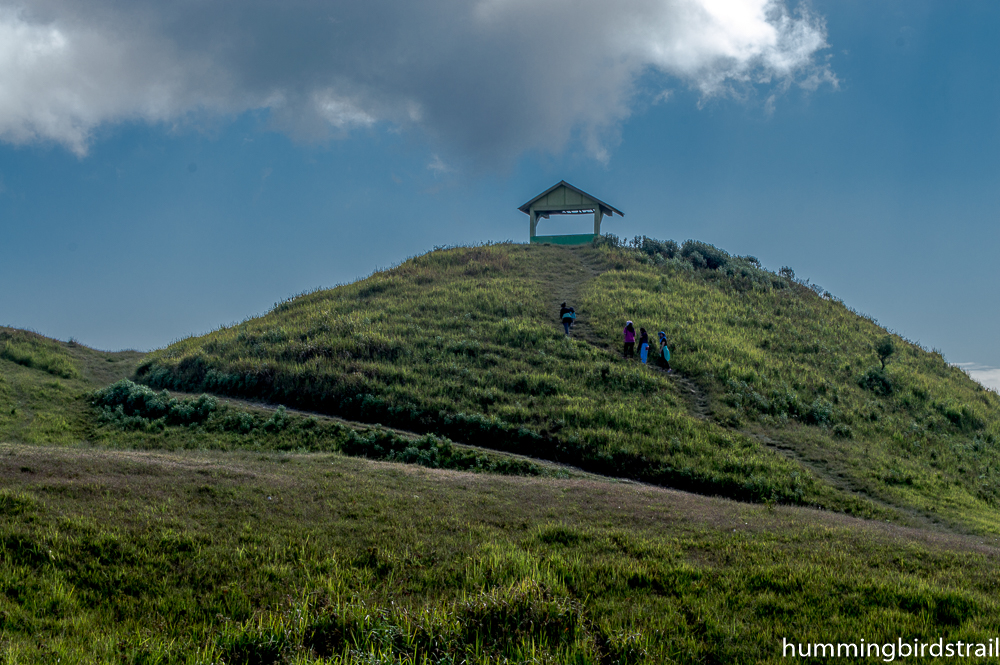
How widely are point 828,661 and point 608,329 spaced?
77.6 ft

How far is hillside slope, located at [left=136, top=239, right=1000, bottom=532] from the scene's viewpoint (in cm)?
1808

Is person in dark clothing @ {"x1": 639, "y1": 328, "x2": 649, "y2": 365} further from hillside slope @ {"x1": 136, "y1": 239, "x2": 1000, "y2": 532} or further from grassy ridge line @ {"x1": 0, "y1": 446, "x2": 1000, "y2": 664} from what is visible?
grassy ridge line @ {"x1": 0, "y1": 446, "x2": 1000, "y2": 664}

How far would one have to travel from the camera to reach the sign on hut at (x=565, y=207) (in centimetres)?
4719

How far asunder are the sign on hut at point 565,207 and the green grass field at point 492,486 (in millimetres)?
10155

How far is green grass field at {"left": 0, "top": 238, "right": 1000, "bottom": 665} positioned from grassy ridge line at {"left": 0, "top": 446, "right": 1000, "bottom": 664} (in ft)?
0.14

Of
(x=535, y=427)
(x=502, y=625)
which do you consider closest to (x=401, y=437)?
(x=535, y=427)

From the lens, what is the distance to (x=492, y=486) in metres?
12.9

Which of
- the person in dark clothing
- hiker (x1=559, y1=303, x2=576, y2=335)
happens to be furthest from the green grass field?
the person in dark clothing

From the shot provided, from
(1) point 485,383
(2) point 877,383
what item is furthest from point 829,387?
(1) point 485,383

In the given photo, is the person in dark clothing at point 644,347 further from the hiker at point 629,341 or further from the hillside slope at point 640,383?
the hillside slope at point 640,383

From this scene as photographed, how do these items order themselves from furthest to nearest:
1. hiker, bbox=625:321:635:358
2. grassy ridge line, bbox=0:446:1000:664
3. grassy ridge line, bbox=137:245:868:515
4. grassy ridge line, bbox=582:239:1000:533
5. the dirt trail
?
hiker, bbox=625:321:635:358
grassy ridge line, bbox=582:239:1000:533
grassy ridge line, bbox=137:245:868:515
the dirt trail
grassy ridge line, bbox=0:446:1000:664

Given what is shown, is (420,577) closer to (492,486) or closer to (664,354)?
(492,486)

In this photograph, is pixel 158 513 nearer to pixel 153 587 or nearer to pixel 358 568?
pixel 153 587

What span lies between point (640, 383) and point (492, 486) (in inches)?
475
